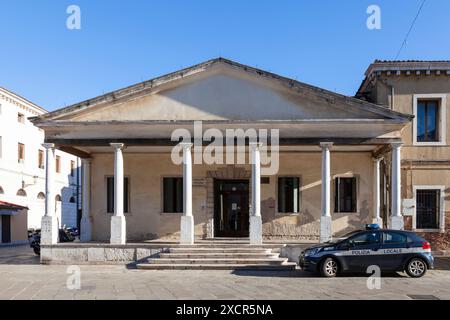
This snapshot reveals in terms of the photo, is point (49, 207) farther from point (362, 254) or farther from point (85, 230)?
point (362, 254)

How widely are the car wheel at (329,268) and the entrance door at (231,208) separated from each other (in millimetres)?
6105

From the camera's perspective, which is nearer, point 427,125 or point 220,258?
point 220,258

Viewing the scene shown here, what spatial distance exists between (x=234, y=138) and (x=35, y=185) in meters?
20.1

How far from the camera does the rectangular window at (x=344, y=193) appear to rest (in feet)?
62.0

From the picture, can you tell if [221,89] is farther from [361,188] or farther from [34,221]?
[34,221]

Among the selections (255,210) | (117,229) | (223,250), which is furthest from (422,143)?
(117,229)

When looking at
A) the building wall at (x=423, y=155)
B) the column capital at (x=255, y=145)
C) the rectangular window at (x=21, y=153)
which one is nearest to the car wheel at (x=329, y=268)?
the column capital at (x=255, y=145)

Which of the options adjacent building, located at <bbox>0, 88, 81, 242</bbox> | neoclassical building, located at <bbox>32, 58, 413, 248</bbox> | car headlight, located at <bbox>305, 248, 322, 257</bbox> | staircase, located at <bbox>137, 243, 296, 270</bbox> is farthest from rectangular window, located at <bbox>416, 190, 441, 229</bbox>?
adjacent building, located at <bbox>0, 88, 81, 242</bbox>

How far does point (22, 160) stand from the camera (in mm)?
29656

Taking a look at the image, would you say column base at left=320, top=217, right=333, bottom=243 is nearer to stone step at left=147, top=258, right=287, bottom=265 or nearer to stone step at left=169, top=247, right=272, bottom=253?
stone step at left=147, top=258, right=287, bottom=265

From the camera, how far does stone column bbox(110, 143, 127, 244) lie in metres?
15.9

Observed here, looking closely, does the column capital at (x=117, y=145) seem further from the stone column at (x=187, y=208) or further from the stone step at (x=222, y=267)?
the stone step at (x=222, y=267)

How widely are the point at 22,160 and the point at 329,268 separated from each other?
75.3ft

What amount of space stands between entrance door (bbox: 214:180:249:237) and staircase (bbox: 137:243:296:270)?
3.10m
